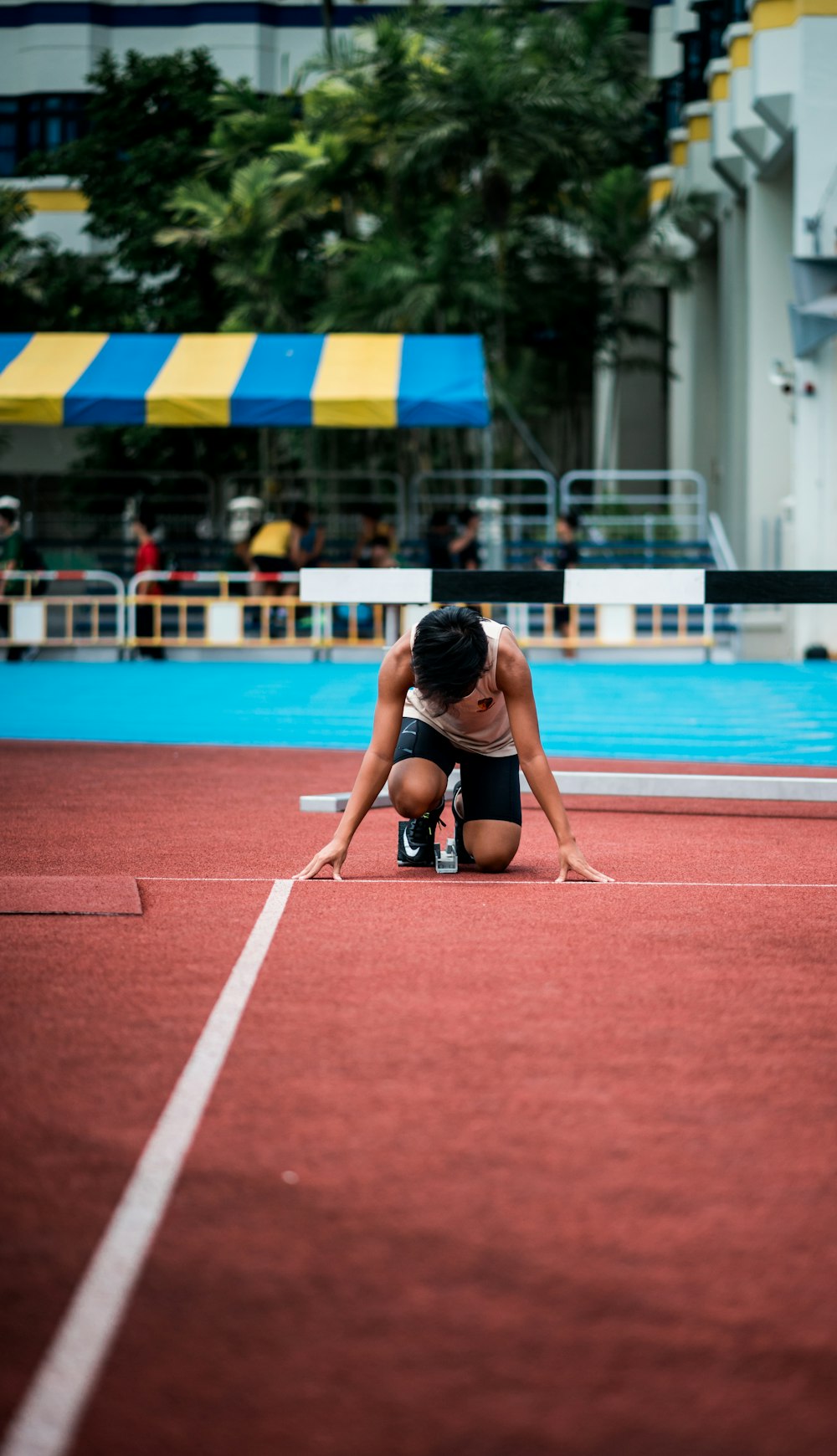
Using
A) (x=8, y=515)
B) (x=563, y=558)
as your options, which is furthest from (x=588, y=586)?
(x=8, y=515)

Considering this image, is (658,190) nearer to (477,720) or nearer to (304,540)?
(304,540)

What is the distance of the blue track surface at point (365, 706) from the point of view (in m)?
14.0

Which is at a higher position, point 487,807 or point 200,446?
point 200,446

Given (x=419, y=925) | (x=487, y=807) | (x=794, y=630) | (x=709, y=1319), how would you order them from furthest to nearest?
(x=794, y=630), (x=487, y=807), (x=419, y=925), (x=709, y=1319)

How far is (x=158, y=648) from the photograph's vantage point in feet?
77.2

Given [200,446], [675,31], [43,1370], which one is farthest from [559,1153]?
[675,31]

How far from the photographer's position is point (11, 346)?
81.6 feet

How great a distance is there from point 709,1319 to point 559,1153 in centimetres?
86

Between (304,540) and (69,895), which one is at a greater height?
(304,540)

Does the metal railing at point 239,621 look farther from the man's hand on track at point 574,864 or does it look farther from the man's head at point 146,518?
the man's hand on track at point 574,864

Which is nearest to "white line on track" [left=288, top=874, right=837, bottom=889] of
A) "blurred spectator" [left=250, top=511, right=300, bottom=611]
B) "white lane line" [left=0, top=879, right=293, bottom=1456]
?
"white lane line" [left=0, top=879, right=293, bottom=1456]

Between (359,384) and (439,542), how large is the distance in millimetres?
2399

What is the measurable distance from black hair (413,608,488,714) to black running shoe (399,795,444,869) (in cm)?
97

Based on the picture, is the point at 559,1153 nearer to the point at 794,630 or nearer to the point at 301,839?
the point at 301,839
